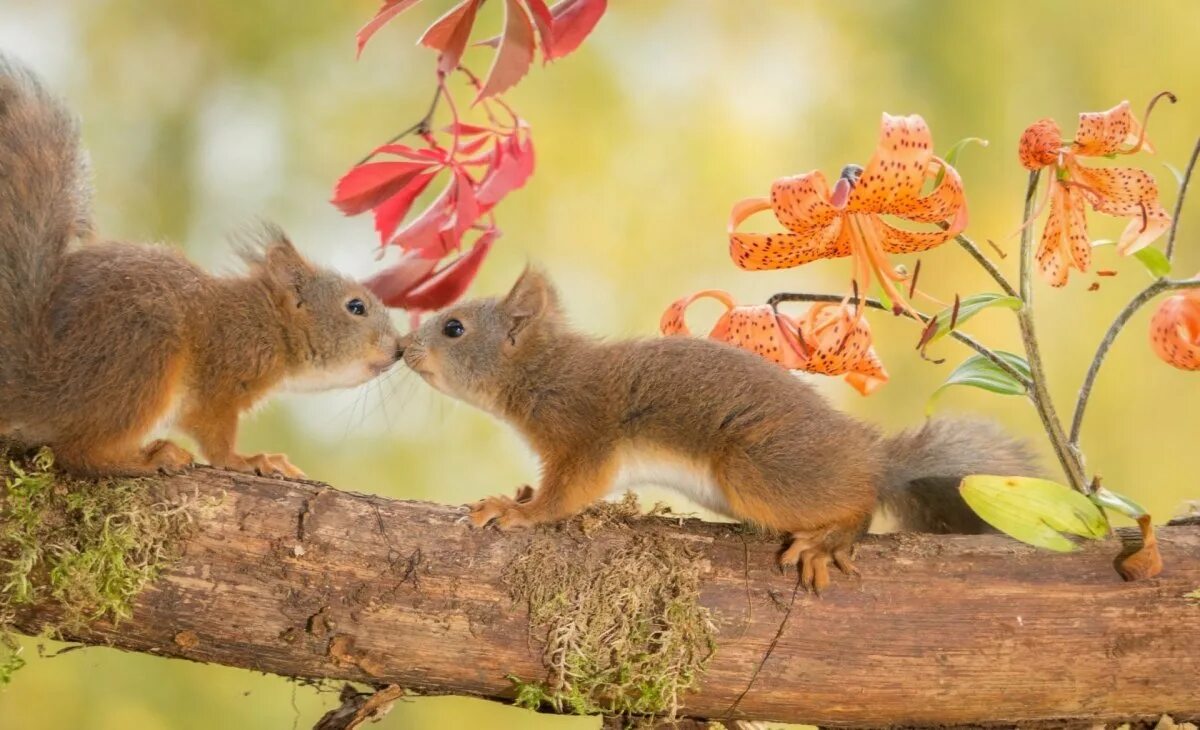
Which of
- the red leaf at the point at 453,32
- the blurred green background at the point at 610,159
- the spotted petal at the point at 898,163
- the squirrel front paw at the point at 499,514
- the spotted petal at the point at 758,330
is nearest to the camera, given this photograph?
the red leaf at the point at 453,32

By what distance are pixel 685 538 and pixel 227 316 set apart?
773 millimetres

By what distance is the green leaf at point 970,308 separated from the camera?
175 centimetres

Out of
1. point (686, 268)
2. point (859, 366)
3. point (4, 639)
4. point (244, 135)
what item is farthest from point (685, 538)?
point (244, 135)

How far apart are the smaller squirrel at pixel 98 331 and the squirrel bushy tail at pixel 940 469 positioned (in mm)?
955

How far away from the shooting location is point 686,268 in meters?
3.46

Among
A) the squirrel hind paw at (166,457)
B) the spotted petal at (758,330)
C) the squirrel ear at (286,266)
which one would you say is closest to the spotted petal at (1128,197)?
the spotted petal at (758,330)

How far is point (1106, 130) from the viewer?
177 cm

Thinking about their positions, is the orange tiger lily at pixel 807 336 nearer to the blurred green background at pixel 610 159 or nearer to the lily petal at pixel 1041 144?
the lily petal at pixel 1041 144

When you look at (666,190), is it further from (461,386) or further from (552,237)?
(461,386)

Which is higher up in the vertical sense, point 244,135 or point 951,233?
point 244,135

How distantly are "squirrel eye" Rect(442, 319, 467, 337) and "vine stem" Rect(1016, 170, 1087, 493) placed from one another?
90 cm

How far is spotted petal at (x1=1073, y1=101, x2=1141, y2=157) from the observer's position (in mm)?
1770

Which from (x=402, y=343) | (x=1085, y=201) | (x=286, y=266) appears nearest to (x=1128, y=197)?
(x=1085, y=201)

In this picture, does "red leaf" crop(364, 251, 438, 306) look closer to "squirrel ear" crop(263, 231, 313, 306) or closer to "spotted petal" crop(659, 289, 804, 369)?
"squirrel ear" crop(263, 231, 313, 306)
